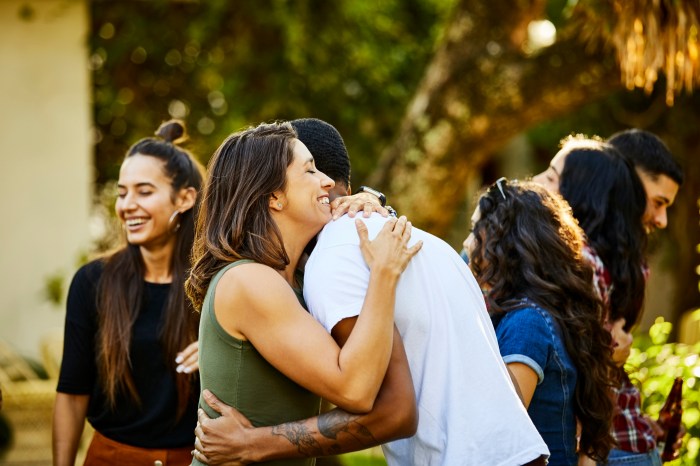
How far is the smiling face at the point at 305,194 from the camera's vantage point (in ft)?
9.07

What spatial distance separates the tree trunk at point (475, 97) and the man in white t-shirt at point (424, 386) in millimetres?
5567

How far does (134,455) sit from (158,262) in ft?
2.56

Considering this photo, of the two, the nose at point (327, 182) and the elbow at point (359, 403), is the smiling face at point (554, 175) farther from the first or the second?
the elbow at point (359, 403)

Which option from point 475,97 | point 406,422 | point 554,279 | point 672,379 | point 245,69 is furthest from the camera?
point 245,69

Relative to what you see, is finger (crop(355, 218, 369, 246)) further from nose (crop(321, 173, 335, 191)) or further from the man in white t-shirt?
nose (crop(321, 173, 335, 191))

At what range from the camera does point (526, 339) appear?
3021 millimetres

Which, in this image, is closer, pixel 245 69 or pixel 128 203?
pixel 128 203

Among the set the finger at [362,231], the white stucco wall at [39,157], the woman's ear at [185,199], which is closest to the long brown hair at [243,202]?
the finger at [362,231]

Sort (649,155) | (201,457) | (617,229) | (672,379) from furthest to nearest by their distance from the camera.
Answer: (672,379), (649,155), (617,229), (201,457)

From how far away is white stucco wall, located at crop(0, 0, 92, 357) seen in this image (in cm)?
996

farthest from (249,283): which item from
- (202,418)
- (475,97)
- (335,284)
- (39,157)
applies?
(39,157)

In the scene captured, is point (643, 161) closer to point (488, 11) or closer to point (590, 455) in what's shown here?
point (590, 455)

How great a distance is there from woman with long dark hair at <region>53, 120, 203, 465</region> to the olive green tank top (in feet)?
3.32

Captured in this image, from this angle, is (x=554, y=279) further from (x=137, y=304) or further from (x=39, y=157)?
(x=39, y=157)
